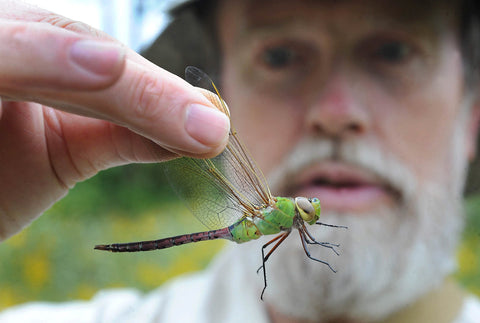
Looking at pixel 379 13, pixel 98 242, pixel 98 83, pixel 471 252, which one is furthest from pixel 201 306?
pixel 471 252

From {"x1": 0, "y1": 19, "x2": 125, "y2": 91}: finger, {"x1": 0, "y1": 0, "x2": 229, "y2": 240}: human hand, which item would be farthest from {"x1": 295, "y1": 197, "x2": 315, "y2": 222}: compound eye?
{"x1": 0, "y1": 19, "x2": 125, "y2": 91}: finger

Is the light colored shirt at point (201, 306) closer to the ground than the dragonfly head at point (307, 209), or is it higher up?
closer to the ground

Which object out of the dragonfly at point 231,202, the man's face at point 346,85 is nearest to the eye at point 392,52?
the man's face at point 346,85

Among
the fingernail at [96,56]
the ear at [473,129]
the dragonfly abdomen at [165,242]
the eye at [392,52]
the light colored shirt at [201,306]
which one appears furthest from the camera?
the ear at [473,129]

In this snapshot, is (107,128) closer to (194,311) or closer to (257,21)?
(257,21)

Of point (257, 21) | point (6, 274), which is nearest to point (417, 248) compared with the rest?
point (257, 21)

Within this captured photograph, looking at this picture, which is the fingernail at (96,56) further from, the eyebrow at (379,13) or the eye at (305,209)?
the eyebrow at (379,13)
